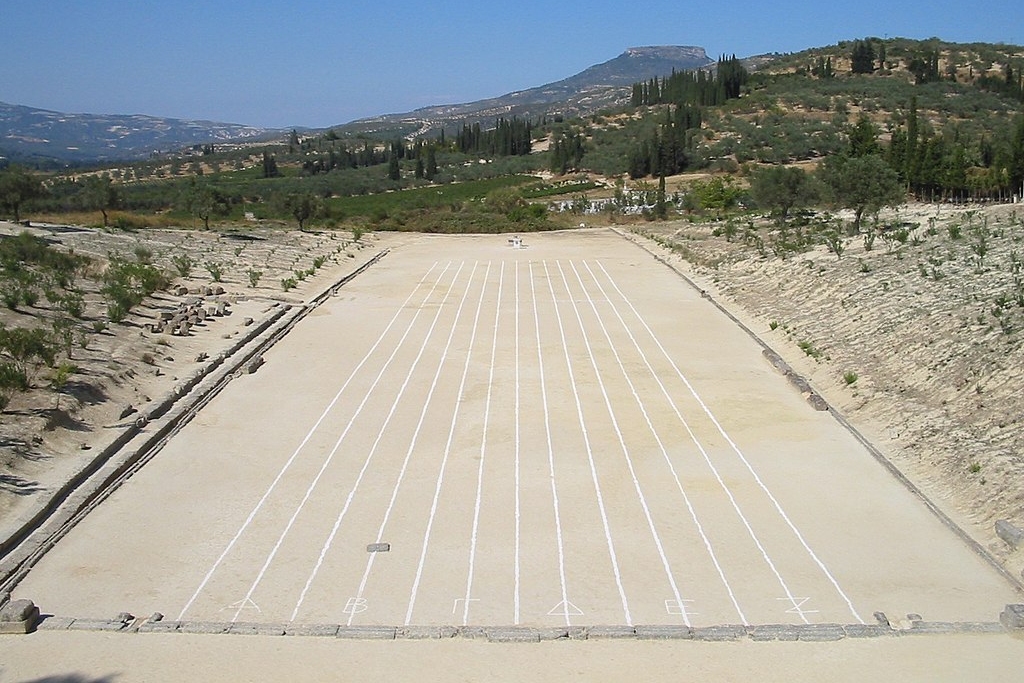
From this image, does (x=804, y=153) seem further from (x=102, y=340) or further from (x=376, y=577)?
(x=376, y=577)

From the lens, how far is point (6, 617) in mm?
8922

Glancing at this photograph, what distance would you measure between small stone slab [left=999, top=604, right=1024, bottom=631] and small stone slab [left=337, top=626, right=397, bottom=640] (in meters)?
5.88

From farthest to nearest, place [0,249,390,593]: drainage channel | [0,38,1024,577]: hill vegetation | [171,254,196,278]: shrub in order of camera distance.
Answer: [171,254,196,278]: shrub, [0,38,1024,577]: hill vegetation, [0,249,390,593]: drainage channel

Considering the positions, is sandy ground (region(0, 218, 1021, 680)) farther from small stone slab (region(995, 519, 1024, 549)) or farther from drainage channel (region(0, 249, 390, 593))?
small stone slab (region(995, 519, 1024, 549))

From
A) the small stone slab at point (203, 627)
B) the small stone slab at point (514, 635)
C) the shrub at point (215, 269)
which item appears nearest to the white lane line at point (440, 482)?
the small stone slab at point (514, 635)

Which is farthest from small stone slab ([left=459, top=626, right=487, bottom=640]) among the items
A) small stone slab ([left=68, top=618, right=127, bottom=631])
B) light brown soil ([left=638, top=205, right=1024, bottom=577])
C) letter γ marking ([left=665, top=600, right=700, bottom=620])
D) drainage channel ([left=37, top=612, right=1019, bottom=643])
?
light brown soil ([left=638, top=205, right=1024, bottom=577])

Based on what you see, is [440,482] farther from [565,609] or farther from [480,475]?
[565,609]

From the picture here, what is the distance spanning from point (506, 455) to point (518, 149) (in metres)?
80.6

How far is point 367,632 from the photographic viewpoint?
8883 mm

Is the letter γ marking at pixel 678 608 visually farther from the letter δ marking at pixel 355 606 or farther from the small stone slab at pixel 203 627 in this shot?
the small stone slab at pixel 203 627

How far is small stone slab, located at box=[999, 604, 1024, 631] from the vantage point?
342 inches

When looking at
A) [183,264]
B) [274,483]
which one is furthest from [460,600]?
[183,264]

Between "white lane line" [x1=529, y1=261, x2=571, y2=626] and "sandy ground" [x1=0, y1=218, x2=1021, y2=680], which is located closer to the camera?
"sandy ground" [x1=0, y1=218, x2=1021, y2=680]

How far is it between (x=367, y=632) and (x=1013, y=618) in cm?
619
